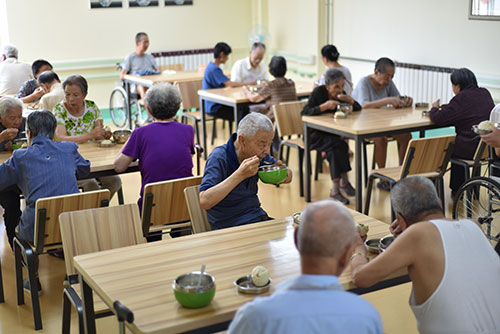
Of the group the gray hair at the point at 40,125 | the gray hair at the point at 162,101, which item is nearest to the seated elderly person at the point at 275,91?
the gray hair at the point at 162,101

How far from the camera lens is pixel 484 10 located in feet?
21.2

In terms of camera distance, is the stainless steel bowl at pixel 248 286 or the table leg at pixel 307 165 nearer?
the stainless steel bowl at pixel 248 286

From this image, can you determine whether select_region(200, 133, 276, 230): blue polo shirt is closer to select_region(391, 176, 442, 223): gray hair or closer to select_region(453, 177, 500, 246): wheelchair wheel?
select_region(391, 176, 442, 223): gray hair

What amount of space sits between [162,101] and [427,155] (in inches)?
72.5

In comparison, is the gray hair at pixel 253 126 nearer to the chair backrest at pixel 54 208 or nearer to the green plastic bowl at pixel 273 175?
the green plastic bowl at pixel 273 175

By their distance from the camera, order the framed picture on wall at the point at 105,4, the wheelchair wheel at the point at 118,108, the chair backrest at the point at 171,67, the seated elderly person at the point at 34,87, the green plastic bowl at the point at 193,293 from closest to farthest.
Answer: the green plastic bowl at the point at 193,293, the seated elderly person at the point at 34,87, the wheelchair wheel at the point at 118,108, the chair backrest at the point at 171,67, the framed picture on wall at the point at 105,4

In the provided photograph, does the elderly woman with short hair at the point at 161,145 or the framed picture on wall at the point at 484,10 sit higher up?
the framed picture on wall at the point at 484,10

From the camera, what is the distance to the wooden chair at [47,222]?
10.2 feet

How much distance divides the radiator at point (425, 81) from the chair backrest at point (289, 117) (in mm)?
2163

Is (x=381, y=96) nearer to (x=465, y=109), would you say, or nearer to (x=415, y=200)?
(x=465, y=109)

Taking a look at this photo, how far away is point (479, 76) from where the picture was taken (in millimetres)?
6562

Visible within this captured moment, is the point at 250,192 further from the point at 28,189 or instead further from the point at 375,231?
the point at 28,189

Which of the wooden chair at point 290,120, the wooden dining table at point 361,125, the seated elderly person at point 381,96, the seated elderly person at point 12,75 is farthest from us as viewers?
the seated elderly person at point 12,75

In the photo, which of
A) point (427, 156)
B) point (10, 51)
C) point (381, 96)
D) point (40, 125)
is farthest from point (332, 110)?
point (10, 51)
